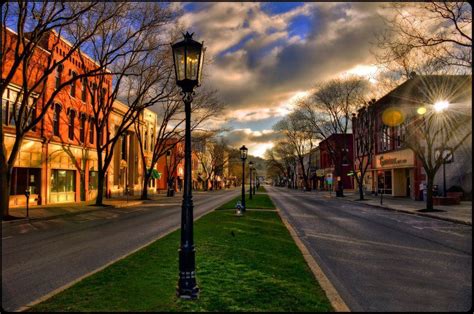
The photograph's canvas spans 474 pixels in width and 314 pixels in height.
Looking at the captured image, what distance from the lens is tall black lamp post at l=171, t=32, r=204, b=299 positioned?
632 centimetres

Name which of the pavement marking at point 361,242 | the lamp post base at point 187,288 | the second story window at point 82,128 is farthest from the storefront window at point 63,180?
the lamp post base at point 187,288

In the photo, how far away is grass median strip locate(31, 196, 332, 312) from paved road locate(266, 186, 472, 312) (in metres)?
0.75

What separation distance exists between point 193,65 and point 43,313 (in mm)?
4249

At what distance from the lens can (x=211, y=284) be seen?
6.98m

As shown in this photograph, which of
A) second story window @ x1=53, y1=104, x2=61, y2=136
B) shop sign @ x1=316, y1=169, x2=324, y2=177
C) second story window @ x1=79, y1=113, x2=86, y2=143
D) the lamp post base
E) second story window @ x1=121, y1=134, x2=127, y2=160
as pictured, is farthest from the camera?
shop sign @ x1=316, y1=169, x2=324, y2=177

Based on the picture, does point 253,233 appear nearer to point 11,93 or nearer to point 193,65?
point 193,65

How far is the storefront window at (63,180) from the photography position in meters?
32.0

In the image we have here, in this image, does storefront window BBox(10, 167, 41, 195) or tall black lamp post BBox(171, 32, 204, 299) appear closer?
tall black lamp post BBox(171, 32, 204, 299)

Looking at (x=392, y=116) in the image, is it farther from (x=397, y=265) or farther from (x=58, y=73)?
(x=397, y=265)

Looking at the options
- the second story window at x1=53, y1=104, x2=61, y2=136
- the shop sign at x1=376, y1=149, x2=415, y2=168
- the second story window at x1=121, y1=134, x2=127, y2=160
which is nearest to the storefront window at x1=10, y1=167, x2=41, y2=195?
the second story window at x1=53, y1=104, x2=61, y2=136

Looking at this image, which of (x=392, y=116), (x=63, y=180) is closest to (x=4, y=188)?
(x=63, y=180)

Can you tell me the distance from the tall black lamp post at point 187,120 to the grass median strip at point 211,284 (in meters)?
0.52

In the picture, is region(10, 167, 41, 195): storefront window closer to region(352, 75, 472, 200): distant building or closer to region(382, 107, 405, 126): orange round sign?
region(352, 75, 472, 200): distant building

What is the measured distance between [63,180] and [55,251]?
24019 mm
